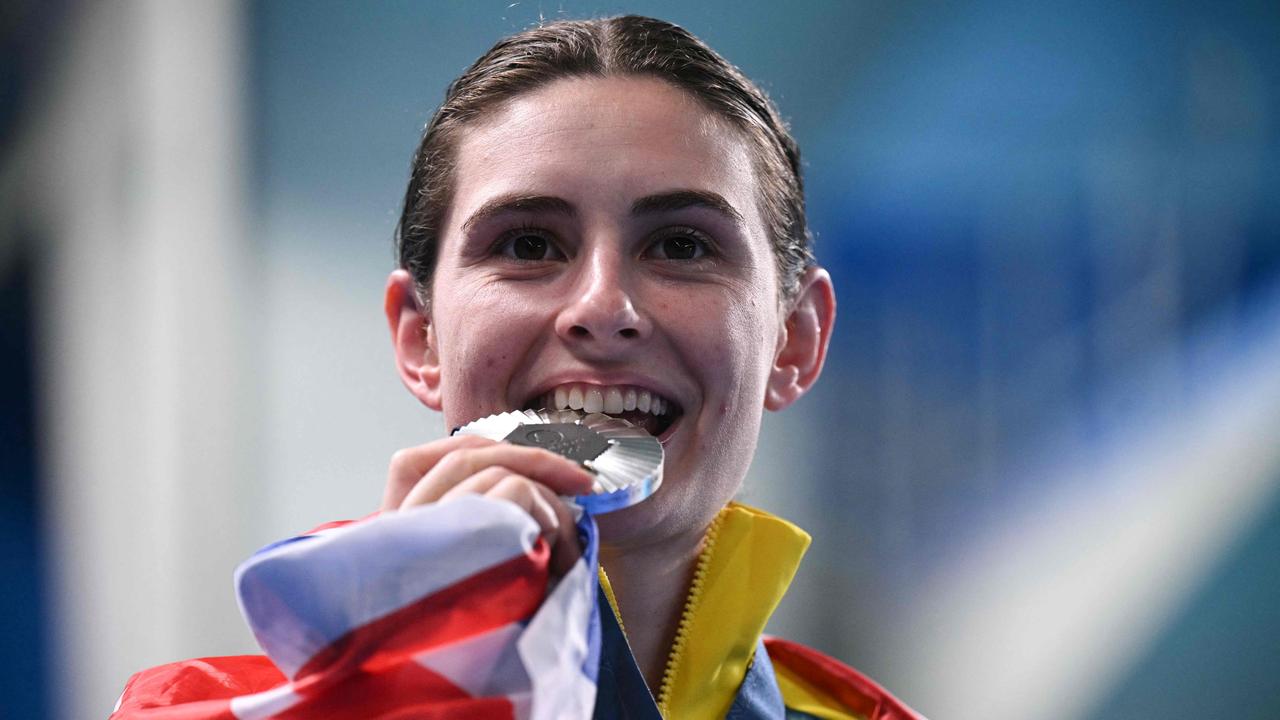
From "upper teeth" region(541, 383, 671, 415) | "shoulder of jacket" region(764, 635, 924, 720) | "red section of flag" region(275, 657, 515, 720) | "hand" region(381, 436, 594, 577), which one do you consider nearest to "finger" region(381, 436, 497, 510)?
"hand" region(381, 436, 594, 577)

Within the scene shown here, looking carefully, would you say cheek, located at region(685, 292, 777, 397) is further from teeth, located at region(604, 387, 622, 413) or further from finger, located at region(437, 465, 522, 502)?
finger, located at region(437, 465, 522, 502)

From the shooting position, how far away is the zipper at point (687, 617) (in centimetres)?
118

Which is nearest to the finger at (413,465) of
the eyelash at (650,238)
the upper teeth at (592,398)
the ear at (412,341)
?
the upper teeth at (592,398)

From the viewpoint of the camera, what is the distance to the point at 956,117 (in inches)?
91.9

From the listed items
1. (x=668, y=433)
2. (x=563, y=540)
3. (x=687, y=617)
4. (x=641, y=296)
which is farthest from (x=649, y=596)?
(x=563, y=540)

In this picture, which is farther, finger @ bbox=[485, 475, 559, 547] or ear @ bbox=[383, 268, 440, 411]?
ear @ bbox=[383, 268, 440, 411]

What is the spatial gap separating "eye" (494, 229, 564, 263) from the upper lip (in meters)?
0.13

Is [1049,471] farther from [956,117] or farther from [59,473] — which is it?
[59,473]

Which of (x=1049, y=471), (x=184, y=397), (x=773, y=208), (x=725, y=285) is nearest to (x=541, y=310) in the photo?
(x=725, y=285)

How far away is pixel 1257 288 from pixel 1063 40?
0.57m

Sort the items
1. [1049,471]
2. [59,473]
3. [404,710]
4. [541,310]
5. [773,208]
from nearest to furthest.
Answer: [404,710]
[541,310]
[773,208]
[59,473]
[1049,471]

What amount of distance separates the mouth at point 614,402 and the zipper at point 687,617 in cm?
18

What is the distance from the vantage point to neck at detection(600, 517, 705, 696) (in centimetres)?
121

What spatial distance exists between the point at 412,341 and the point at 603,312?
362 millimetres
